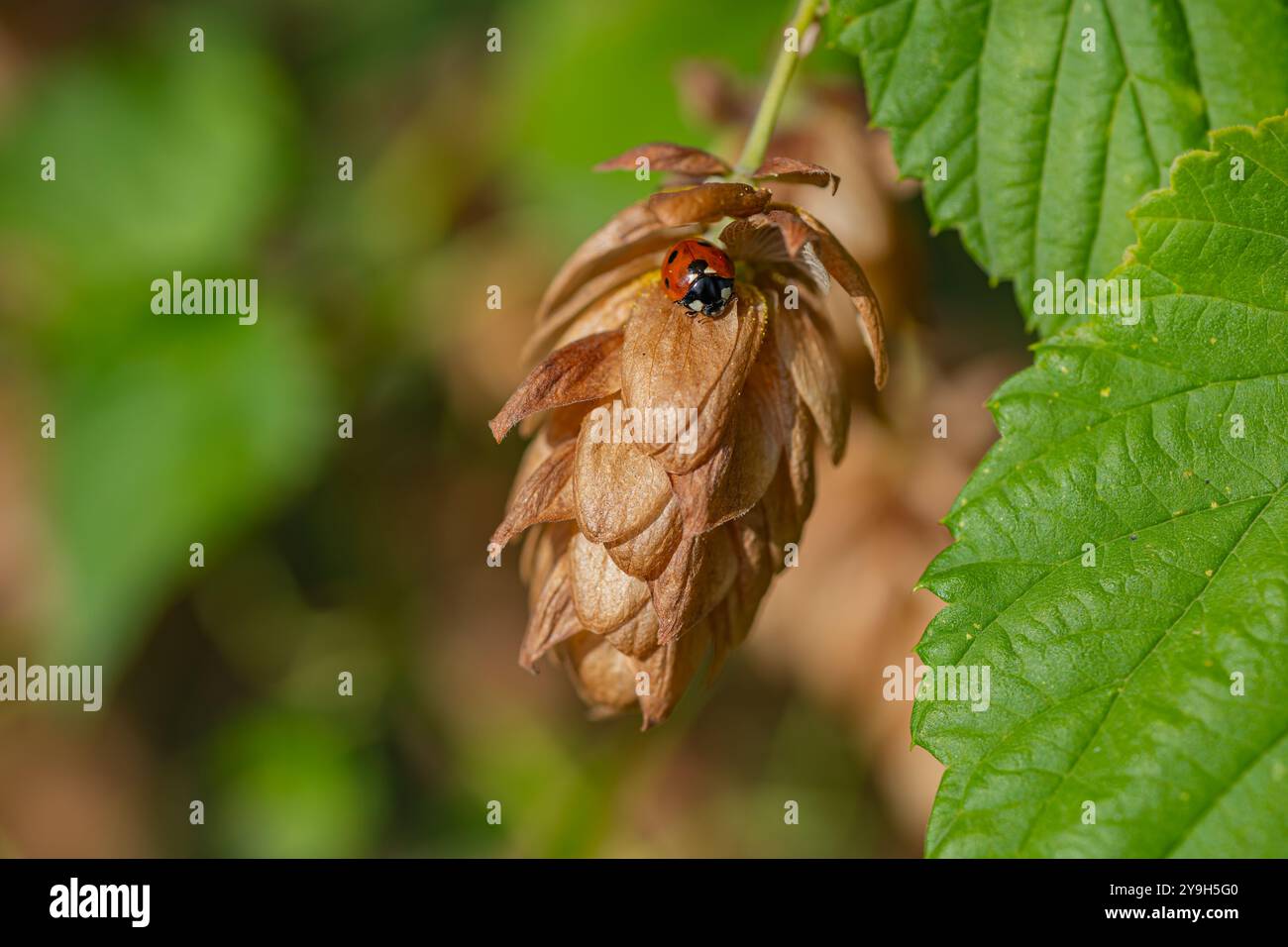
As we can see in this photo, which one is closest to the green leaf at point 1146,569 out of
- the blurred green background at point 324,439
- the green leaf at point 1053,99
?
the green leaf at point 1053,99

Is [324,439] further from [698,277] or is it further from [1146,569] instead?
[1146,569]

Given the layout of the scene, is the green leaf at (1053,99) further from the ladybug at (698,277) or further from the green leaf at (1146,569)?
the ladybug at (698,277)

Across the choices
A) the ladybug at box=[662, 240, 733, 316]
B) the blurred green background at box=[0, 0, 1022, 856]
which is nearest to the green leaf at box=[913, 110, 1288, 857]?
the ladybug at box=[662, 240, 733, 316]

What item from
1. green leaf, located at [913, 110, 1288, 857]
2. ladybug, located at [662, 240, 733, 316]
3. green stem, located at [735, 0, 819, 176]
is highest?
green stem, located at [735, 0, 819, 176]

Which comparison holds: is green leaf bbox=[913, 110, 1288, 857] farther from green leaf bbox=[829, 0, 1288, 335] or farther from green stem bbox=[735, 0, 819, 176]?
green stem bbox=[735, 0, 819, 176]

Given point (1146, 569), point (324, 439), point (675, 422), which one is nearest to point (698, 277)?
point (675, 422)
